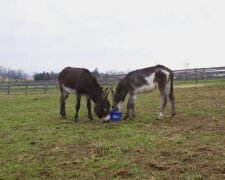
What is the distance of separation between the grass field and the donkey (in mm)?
976

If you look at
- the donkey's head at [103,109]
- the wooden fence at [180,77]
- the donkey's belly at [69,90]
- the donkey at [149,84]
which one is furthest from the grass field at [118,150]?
the wooden fence at [180,77]

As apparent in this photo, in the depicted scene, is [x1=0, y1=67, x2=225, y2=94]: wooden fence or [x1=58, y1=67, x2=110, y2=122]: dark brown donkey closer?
[x1=58, y1=67, x2=110, y2=122]: dark brown donkey

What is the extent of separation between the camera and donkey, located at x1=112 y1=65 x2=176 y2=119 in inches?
433

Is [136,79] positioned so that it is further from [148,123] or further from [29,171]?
[29,171]

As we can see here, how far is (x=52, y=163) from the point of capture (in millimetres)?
6066

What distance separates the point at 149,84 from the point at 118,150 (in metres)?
4.83

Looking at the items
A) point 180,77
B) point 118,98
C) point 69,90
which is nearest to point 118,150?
point 118,98

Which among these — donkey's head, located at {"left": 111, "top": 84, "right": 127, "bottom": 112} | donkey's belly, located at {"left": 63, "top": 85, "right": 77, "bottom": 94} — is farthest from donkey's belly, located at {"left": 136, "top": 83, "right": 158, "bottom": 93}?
donkey's belly, located at {"left": 63, "top": 85, "right": 77, "bottom": 94}

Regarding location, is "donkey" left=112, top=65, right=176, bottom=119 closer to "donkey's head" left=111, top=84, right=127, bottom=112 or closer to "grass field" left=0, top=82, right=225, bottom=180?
"donkey's head" left=111, top=84, right=127, bottom=112

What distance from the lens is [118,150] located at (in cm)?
667

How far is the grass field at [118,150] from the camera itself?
533cm

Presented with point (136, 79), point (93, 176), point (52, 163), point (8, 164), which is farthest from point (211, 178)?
point (136, 79)

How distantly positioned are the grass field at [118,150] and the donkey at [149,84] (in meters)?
0.98

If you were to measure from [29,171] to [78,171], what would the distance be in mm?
942
